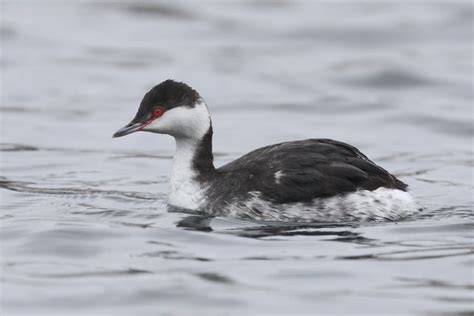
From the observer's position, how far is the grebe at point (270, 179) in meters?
10.1

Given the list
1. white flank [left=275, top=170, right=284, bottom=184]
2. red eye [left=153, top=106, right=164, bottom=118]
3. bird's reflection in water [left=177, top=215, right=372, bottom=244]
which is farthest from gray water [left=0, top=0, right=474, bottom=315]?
red eye [left=153, top=106, right=164, bottom=118]

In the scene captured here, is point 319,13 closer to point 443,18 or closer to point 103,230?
point 443,18

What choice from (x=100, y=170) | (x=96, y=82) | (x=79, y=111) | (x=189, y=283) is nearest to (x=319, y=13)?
(x=96, y=82)

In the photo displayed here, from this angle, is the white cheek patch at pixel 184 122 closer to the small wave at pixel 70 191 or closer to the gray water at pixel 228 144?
the gray water at pixel 228 144

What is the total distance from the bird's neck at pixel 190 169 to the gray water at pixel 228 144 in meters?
0.18

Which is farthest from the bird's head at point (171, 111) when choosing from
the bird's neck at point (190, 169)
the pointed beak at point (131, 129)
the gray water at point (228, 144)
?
the gray water at point (228, 144)

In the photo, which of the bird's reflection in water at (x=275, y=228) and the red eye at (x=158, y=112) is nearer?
the bird's reflection in water at (x=275, y=228)

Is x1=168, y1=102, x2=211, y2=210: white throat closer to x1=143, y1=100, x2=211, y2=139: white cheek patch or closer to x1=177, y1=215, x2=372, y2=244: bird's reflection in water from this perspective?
x1=143, y1=100, x2=211, y2=139: white cheek patch

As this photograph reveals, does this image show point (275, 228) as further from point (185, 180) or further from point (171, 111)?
point (171, 111)

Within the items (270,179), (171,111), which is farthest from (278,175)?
(171,111)

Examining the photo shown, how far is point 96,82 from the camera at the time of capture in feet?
62.3

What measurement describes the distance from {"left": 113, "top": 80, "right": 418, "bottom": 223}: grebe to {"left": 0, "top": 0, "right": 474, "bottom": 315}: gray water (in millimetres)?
147

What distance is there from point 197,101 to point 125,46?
36.4ft

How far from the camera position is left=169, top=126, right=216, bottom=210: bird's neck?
34.7 feet
